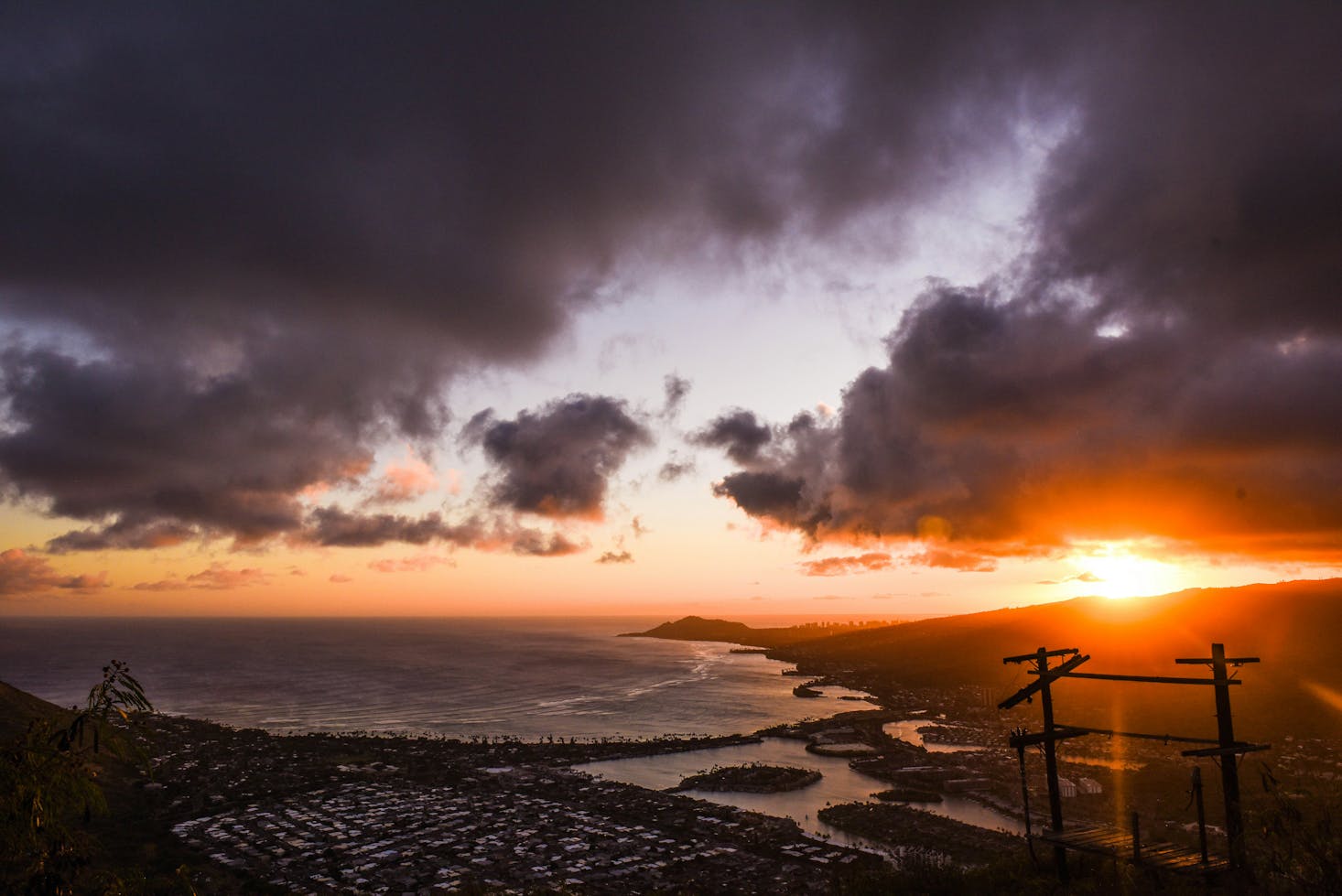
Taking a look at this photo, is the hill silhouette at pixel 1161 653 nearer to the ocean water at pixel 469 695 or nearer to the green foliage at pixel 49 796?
the ocean water at pixel 469 695

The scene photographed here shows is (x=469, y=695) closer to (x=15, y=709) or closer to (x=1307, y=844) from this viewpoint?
(x=15, y=709)

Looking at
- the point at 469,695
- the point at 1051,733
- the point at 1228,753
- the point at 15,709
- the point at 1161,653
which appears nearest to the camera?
the point at 1228,753

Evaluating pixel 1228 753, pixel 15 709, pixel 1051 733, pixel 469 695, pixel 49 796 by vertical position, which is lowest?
pixel 469 695

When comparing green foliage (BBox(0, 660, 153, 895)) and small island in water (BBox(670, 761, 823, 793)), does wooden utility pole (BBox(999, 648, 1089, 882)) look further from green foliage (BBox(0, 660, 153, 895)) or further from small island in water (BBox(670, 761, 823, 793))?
small island in water (BBox(670, 761, 823, 793))

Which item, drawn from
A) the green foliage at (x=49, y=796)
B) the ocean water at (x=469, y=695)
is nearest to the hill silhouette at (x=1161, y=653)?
the ocean water at (x=469, y=695)

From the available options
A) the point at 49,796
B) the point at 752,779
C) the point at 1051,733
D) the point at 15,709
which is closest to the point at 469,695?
the point at 15,709
